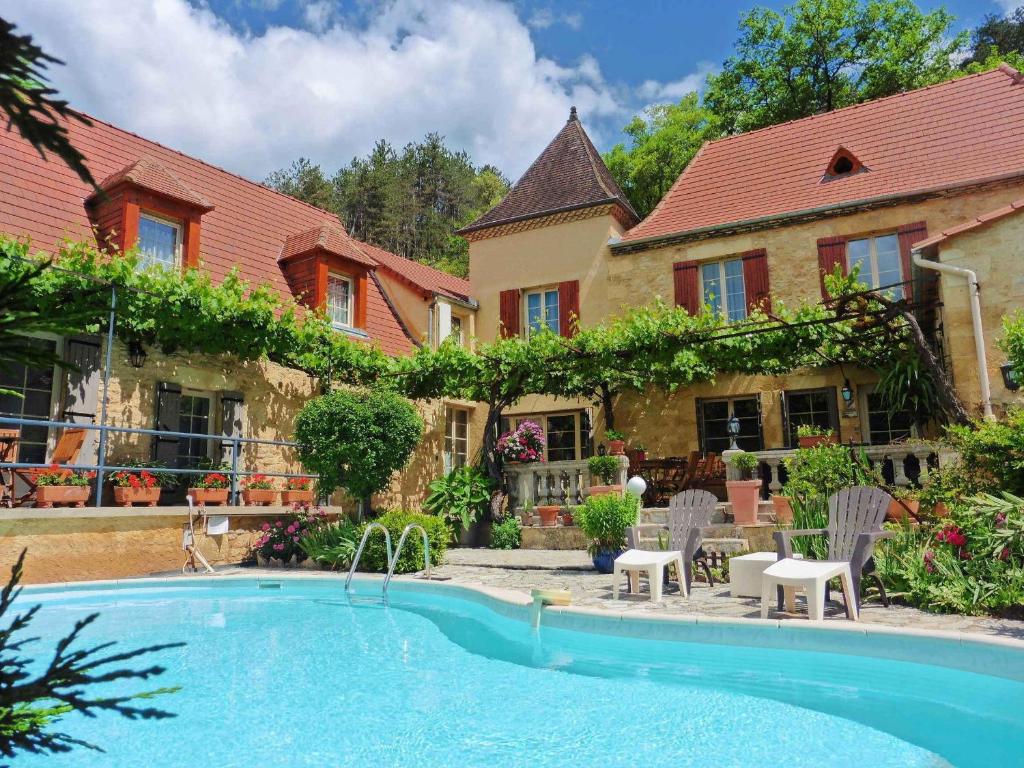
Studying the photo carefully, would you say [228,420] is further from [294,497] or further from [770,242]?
[770,242]

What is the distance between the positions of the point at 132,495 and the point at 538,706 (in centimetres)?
759

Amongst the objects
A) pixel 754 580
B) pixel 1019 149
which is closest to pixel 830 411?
pixel 1019 149

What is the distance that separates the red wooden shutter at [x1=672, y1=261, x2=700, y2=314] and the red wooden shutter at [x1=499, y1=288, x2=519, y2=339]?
154 inches

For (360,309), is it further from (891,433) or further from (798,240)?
(891,433)

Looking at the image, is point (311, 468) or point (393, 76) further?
point (393, 76)

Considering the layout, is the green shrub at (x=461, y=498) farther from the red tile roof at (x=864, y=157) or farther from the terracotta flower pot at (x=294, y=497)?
the red tile roof at (x=864, y=157)

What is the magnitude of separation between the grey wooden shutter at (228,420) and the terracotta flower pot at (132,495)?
2166mm

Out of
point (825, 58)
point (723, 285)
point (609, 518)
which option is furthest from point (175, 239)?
point (825, 58)

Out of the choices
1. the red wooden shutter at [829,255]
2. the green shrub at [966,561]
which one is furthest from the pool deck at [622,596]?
the red wooden shutter at [829,255]

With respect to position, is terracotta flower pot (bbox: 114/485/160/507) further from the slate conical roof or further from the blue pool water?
the slate conical roof

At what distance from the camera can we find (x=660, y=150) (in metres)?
24.4

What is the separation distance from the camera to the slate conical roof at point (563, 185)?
17.0 m

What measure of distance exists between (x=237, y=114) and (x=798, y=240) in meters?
18.3

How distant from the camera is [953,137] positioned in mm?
14297
